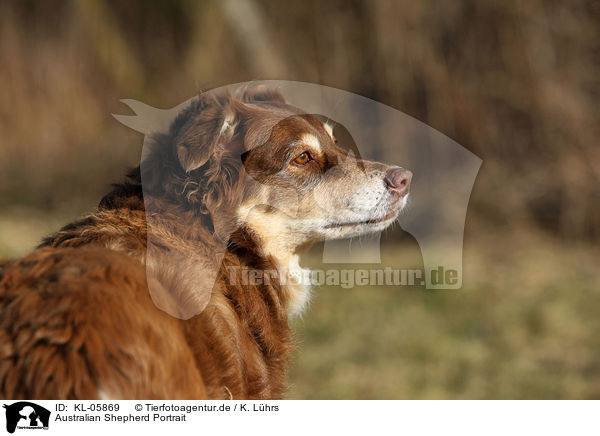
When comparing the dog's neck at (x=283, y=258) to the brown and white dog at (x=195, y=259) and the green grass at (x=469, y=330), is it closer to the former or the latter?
the brown and white dog at (x=195, y=259)

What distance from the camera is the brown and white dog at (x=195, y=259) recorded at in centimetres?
175

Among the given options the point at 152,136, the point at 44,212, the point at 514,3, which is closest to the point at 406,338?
the point at 152,136

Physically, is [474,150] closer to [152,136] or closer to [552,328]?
[552,328]

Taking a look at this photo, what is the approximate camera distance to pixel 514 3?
707 centimetres

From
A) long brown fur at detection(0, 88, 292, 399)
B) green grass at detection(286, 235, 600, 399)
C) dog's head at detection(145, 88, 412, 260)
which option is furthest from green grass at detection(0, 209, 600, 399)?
long brown fur at detection(0, 88, 292, 399)

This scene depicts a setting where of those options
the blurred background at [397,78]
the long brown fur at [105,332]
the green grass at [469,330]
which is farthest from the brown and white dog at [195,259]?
the blurred background at [397,78]

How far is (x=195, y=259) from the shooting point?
2609mm

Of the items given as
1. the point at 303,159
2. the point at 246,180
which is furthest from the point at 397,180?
the point at 246,180

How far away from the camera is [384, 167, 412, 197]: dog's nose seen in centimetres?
321

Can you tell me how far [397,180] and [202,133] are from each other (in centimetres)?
109

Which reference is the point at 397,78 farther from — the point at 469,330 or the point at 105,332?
the point at 105,332
